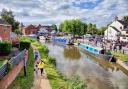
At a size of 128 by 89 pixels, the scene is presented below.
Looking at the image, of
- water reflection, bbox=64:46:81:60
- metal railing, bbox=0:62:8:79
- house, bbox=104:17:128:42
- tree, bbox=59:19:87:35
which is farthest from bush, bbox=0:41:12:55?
tree, bbox=59:19:87:35

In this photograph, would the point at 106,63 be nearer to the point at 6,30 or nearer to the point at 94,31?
the point at 6,30

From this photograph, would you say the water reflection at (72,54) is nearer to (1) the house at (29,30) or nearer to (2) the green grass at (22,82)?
(2) the green grass at (22,82)

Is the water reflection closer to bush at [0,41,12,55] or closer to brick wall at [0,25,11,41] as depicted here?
brick wall at [0,25,11,41]

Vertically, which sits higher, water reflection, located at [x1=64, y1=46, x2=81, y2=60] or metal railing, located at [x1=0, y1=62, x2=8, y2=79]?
metal railing, located at [x1=0, y1=62, x2=8, y2=79]

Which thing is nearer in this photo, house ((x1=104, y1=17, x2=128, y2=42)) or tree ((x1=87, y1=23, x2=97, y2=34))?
house ((x1=104, y1=17, x2=128, y2=42))

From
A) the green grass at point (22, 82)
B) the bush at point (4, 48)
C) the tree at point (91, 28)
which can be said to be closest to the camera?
the green grass at point (22, 82)

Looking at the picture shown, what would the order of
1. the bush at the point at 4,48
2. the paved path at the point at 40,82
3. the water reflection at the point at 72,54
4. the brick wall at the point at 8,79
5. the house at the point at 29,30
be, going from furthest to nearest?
1. the house at the point at 29,30
2. the water reflection at the point at 72,54
3. the bush at the point at 4,48
4. the paved path at the point at 40,82
5. the brick wall at the point at 8,79

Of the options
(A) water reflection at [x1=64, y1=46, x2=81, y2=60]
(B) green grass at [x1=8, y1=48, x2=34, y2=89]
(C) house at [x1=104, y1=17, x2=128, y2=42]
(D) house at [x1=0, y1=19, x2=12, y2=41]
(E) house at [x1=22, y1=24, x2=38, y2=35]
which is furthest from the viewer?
(E) house at [x1=22, y1=24, x2=38, y2=35]

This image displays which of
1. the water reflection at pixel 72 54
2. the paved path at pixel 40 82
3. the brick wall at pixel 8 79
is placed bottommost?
the water reflection at pixel 72 54

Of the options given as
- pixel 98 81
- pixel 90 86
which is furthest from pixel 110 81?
pixel 90 86

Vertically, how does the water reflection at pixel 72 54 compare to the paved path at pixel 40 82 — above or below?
below

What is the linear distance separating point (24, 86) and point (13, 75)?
2.89 meters

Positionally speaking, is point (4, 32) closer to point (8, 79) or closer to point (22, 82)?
point (22, 82)

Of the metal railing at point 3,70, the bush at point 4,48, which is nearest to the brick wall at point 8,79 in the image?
Result: the metal railing at point 3,70
